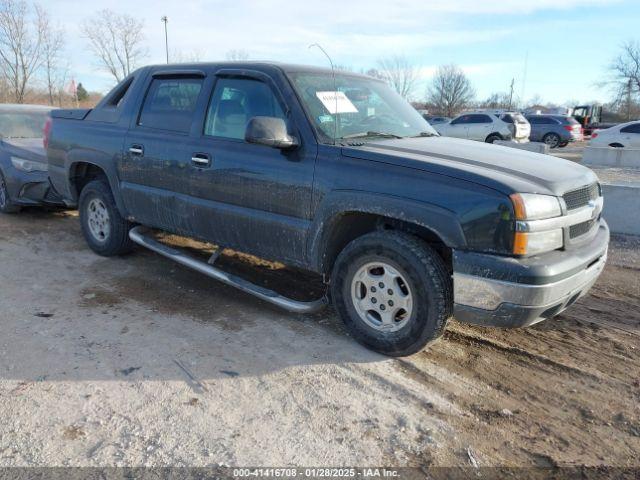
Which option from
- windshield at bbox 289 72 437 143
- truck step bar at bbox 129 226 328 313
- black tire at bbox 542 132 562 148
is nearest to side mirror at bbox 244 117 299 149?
windshield at bbox 289 72 437 143

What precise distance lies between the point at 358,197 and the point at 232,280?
52.7 inches

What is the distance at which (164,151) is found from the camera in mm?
4457

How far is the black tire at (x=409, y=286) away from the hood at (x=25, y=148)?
545cm

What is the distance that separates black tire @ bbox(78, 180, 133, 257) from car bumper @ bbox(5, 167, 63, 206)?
181cm

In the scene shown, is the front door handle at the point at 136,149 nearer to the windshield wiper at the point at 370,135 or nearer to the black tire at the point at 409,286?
the windshield wiper at the point at 370,135

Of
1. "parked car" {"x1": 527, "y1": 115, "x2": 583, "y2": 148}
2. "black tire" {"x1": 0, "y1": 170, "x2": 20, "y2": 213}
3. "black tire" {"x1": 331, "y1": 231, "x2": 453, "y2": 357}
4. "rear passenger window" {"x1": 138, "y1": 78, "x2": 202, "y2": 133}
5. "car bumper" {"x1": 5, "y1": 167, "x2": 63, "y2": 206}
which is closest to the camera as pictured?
"black tire" {"x1": 331, "y1": 231, "x2": 453, "y2": 357}

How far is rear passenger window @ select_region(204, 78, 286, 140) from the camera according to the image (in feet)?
12.8

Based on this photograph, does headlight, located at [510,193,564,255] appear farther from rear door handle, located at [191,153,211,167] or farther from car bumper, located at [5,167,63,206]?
car bumper, located at [5,167,63,206]

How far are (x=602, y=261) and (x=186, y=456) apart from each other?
2.94m

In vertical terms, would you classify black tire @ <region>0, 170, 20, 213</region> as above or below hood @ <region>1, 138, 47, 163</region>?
below

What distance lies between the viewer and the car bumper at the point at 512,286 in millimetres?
2863

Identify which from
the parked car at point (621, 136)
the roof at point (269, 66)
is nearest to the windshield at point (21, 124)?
the roof at point (269, 66)

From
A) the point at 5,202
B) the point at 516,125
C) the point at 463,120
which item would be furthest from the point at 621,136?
the point at 5,202

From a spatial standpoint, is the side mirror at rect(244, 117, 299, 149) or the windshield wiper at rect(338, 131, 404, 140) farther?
the windshield wiper at rect(338, 131, 404, 140)
